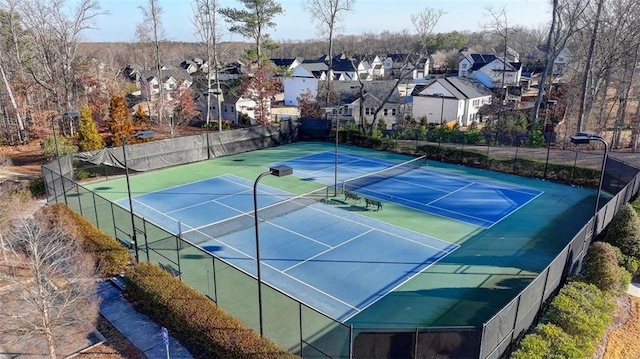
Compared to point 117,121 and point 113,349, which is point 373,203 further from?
point 117,121

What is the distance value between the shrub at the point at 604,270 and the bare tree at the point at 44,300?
13632 millimetres

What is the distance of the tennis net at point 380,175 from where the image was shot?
77.7 ft

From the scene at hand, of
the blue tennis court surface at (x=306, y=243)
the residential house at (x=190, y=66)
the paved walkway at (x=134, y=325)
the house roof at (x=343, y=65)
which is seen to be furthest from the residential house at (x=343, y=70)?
the paved walkway at (x=134, y=325)

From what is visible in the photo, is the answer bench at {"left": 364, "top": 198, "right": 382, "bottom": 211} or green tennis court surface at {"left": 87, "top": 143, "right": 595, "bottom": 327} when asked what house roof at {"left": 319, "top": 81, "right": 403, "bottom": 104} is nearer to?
green tennis court surface at {"left": 87, "top": 143, "right": 595, "bottom": 327}

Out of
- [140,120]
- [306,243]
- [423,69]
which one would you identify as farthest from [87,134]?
[423,69]

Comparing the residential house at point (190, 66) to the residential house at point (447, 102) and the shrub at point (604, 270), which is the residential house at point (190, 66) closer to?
the residential house at point (447, 102)

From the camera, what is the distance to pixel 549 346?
9.55m

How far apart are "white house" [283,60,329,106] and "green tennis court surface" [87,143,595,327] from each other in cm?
3236

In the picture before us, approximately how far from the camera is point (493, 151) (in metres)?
31.0

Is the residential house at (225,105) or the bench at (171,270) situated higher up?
the residential house at (225,105)

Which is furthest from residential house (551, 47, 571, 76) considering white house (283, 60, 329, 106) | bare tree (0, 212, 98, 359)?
bare tree (0, 212, 98, 359)

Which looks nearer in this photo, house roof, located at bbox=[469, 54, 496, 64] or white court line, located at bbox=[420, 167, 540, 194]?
white court line, located at bbox=[420, 167, 540, 194]

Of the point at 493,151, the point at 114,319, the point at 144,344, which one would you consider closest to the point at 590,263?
the point at 144,344

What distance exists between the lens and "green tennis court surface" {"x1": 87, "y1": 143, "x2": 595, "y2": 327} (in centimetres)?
1251
